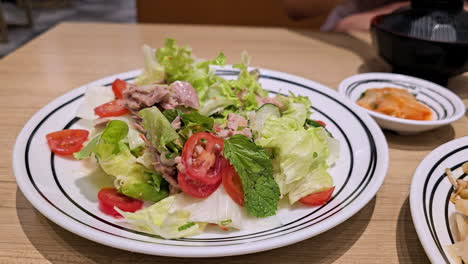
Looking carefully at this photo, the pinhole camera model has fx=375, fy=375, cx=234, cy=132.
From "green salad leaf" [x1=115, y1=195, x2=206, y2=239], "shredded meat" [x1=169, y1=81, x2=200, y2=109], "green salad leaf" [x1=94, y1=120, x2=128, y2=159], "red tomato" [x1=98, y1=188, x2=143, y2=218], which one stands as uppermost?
"shredded meat" [x1=169, y1=81, x2=200, y2=109]

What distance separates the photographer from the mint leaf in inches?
41.8

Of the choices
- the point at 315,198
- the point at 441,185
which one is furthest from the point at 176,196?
the point at 441,185

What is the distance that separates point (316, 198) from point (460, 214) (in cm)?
39

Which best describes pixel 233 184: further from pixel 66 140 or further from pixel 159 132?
pixel 66 140

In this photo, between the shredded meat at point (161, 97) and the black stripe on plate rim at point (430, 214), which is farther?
the shredded meat at point (161, 97)

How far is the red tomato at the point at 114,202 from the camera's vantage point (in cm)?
109

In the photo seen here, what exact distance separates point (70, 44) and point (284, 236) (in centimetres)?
233

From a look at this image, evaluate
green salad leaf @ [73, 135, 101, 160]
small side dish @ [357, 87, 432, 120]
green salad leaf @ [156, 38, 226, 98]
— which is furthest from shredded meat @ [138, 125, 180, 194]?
small side dish @ [357, 87, 432, 120]

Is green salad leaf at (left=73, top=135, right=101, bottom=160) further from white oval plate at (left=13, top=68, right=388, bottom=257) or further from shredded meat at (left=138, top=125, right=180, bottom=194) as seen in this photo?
shredded meat at (left=138, top=125, right=180, bottom=194)

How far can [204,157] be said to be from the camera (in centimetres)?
110

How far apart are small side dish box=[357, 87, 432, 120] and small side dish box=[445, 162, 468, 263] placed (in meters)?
0.46

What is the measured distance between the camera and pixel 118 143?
123 cm

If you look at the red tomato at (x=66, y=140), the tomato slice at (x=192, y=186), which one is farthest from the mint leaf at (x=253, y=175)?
the red tomato at (x=66, y=140)

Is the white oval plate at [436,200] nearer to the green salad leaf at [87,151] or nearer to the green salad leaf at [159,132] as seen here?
the green salad leaf at [159,132]
